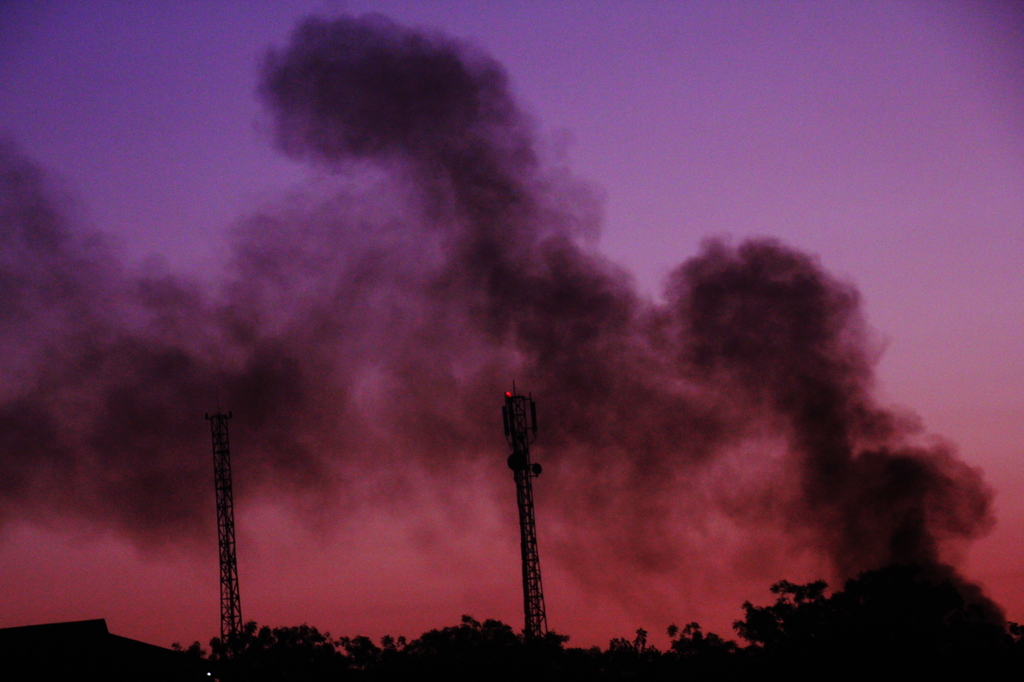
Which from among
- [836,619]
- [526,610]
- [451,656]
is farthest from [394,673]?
[836,619]

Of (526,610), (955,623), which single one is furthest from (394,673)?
(955,623)

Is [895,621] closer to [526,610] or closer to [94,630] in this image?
[526,610]

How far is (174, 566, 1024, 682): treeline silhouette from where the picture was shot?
5194cm

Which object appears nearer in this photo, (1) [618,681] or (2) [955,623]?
(1) [618,681]

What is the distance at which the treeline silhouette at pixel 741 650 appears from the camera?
170ft

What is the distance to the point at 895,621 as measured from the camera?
65438 mm

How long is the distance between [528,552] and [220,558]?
53.0 ft

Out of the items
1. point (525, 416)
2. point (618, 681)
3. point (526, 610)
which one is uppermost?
point (525, 416)

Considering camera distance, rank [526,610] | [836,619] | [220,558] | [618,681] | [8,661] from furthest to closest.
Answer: [836,619] < [618,681] < [220,558] < [8,661] < [526,610]

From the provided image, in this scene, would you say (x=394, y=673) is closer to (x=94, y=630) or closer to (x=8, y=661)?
(x=94, y=630)

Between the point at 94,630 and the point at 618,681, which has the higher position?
the point at 94,630

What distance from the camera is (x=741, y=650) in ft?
214

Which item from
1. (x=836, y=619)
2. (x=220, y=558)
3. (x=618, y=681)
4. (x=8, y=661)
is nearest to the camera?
(x=8, y=661)

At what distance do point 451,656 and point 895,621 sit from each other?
2720 cm
